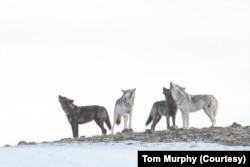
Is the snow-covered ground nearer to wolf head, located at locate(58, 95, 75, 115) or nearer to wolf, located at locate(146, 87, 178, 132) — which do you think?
wolf, located at locate(146, 87, 178, 132)

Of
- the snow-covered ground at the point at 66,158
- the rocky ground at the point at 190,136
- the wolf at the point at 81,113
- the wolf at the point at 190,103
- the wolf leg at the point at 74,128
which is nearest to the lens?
the snow-covered ground at the point at 66,158

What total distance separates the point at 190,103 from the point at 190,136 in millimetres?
2723

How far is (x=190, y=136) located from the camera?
2367 cm

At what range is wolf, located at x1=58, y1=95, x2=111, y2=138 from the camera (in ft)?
92.8

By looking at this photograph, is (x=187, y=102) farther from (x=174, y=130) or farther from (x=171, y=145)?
(x=171, y=145)

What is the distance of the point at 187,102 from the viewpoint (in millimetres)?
26141

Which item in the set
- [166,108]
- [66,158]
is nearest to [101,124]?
[166,108]

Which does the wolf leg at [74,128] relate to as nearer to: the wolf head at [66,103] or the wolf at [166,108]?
the wolf head at [66,103]

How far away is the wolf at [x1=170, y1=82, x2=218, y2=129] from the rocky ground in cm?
80

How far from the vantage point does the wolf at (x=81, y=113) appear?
28281 mm

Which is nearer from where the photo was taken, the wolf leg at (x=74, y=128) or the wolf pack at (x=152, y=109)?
the wolf pack at (x=152, y=109)

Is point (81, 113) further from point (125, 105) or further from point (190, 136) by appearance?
point (190, 136)

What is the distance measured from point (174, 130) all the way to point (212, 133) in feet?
4.77

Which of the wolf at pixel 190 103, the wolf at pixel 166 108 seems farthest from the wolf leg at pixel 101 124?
the wolf at pixel 190 103
